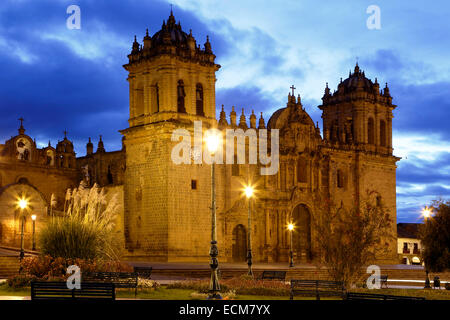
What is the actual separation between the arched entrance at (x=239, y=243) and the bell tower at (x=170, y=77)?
22.8 feet

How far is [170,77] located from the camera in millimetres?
40656

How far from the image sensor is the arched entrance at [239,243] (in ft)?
141

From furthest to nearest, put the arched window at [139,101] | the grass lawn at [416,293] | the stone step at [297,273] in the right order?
the arched window at [139,101] < the stone step at [297,273] < the grass lawn at [416,293]

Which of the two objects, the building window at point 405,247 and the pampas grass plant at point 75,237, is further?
the building window at point 405,247

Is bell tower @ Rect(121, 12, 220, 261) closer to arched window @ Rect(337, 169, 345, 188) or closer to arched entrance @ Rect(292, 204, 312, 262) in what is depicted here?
arched entrance @ Rect(292, 204, 312, 262)

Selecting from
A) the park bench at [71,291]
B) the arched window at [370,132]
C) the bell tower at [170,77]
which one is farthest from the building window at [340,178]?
the park bench at [71,291]

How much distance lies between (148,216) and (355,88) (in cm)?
2151

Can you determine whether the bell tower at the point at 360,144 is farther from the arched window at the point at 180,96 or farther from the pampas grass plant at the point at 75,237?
the pampas grass plant at the point at 75,237

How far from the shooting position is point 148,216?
40.2m

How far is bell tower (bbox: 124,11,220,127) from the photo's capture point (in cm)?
4075

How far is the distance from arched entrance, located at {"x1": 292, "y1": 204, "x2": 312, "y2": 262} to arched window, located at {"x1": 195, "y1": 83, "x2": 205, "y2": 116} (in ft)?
32.7
